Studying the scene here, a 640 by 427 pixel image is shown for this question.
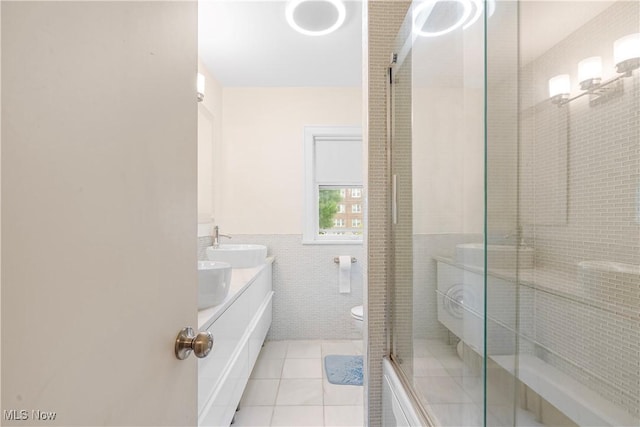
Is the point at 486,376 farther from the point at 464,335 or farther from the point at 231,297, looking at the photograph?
the point at 231,297

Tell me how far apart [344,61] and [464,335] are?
90.2 inches

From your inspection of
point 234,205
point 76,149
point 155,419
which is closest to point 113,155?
point 76,149

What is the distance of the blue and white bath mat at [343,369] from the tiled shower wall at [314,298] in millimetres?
394

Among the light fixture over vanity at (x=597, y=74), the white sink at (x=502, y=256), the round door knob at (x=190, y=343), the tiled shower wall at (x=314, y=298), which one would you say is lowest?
the tiled shower wall at (x=314, y=298)

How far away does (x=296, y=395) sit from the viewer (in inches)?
84.4

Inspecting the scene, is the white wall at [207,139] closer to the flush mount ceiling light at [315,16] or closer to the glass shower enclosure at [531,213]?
the flush mount ceiling light at [315,16]

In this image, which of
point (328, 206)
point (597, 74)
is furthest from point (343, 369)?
point (597, 74)

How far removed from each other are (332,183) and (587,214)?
2.49 metres

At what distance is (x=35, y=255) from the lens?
0.33 m

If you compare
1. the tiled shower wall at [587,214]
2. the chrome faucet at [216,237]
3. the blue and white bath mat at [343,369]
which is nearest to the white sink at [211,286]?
the tiled shower wall at [587,214]

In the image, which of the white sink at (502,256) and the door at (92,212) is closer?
the door at (92,212)

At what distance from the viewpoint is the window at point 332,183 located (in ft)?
10.3

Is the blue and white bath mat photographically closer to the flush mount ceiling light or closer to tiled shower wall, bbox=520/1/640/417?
tiled shower wall, bbox=520/1/640/417

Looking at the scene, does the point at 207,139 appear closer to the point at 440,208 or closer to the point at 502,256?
the point at 440,208
